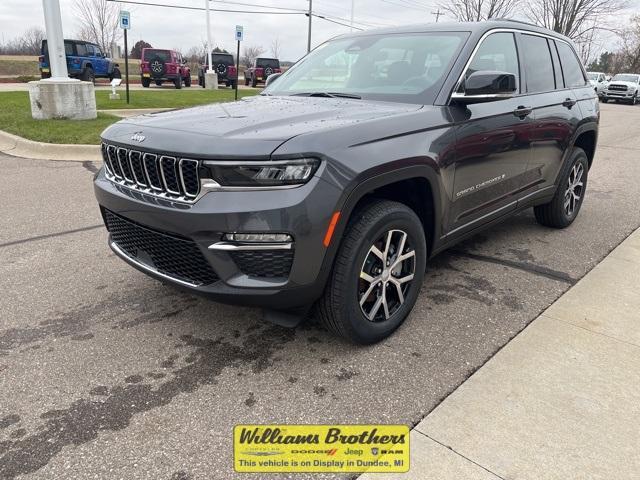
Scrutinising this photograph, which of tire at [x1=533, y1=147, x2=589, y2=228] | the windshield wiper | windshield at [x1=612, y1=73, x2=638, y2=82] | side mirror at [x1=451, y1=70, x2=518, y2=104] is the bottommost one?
tire at [x1=533, y1=147, x2=589, y2=228]

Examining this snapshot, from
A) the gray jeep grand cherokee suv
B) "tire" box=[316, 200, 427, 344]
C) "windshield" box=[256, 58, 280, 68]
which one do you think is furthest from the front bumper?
"windshield" box=[256, 58, 280, 68]

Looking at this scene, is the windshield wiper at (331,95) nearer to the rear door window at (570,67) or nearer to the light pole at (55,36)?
the rear door window at (570,67)

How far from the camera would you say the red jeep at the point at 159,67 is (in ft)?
81.4

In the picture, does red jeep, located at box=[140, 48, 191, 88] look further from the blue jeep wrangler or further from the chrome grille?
the chrome grille

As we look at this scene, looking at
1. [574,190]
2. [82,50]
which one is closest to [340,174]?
[574,190]

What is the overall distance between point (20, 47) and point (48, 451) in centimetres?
7520

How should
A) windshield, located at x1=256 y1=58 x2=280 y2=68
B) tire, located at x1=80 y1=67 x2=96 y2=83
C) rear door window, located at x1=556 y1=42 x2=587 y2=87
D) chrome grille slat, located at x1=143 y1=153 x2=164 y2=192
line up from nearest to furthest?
1. chrome grille slat, located at x1=143 y1=153 x2=164 y2=192
2. rear door window, located at x1=556 y1=42 x2=587 y2=87
3. tire, located at x1=80 y1=67 x2=96 y2=83
4. windshield, located at x1=256 y1=58 x2=280 y2=68

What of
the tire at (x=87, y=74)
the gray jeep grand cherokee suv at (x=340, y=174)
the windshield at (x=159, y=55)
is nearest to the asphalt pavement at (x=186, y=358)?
the gray jeep grand cherokee suv at (x=340, y=174)

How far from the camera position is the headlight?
2.38 meters

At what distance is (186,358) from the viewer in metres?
2.87

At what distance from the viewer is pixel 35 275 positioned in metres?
3.93

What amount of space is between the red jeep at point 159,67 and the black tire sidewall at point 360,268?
80.8 feet

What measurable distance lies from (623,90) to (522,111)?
30.4 meters

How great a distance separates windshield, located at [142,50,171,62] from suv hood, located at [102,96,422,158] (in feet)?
79.4
